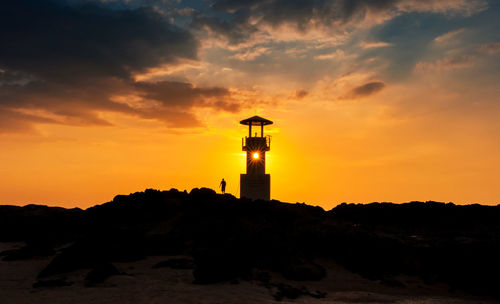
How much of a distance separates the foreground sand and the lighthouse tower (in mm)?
29806

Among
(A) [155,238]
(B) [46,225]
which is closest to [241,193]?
(B) [46,225]

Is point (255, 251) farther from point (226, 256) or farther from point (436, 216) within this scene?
point (436, 216)

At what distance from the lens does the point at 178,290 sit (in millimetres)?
14172

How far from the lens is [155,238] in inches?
825

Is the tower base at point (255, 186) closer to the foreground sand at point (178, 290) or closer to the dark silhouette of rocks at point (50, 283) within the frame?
the foreground sand at point (178, 290)

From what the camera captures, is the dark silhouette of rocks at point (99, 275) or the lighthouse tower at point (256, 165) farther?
the lighthouse tower at point (256, 165)

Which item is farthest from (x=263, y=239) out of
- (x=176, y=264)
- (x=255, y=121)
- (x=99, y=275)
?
(x=255, y=121)

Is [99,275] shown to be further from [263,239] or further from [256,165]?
[256,165]

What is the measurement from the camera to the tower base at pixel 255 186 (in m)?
49.3

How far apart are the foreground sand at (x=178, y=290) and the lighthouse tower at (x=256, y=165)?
2981 cm

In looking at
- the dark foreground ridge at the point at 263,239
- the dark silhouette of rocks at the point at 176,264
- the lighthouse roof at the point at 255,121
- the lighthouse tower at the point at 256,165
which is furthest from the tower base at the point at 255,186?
the dark silhouette of rocks at the point at 176,264

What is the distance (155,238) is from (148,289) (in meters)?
6.91

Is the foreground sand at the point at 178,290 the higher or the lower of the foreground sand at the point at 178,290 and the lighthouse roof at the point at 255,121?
the lower

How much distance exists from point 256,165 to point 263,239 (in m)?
31.2
